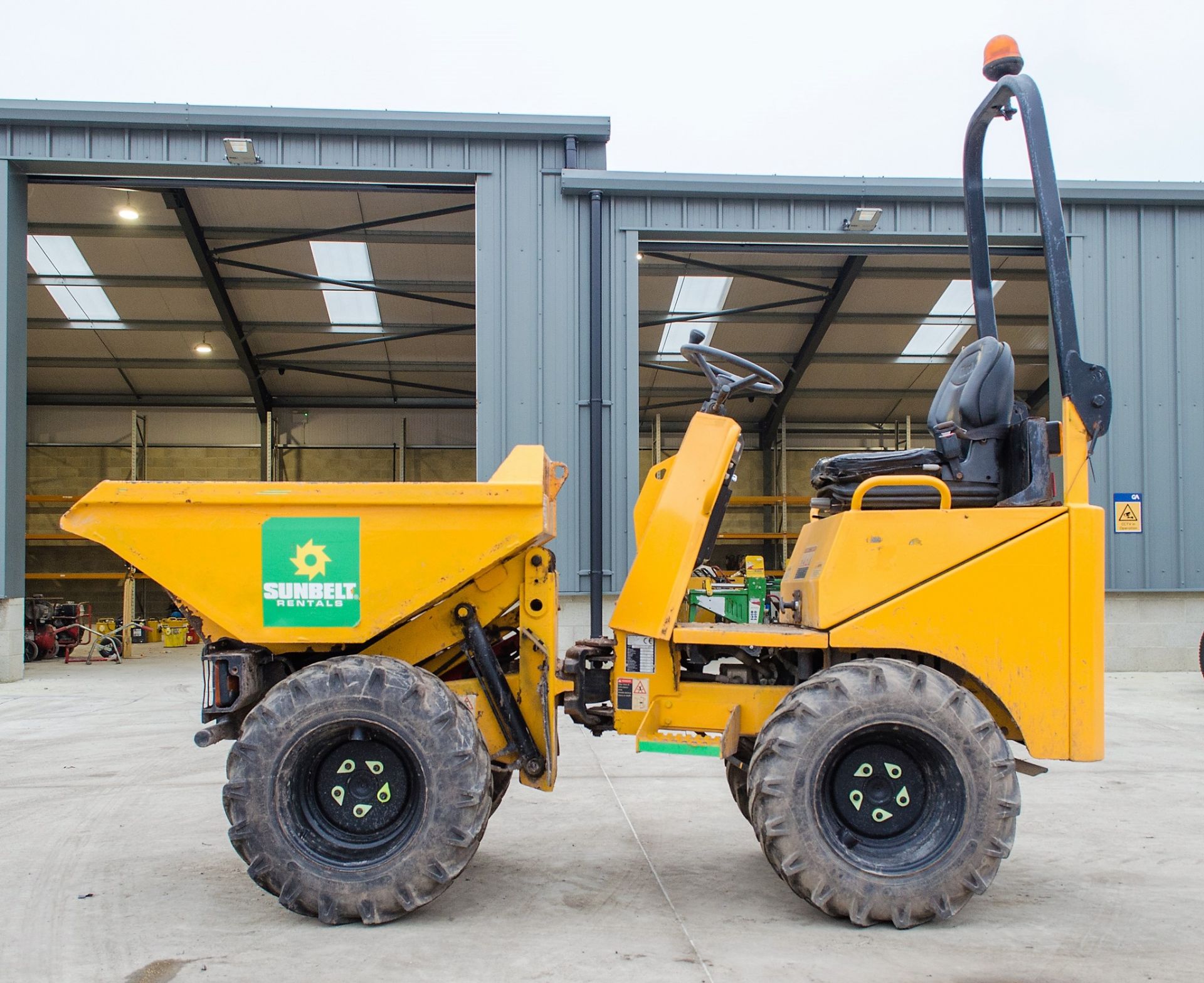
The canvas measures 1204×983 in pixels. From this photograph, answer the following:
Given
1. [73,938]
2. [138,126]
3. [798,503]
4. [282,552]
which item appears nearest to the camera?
[73,938]

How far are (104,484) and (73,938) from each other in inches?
68.7

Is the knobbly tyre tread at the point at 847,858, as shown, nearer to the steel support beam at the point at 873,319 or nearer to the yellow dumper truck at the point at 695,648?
the yellow dumper truck at the point at 695,648

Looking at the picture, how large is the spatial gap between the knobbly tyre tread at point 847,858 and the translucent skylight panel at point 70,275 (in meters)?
16.2

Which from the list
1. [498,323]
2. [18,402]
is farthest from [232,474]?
[498,323]

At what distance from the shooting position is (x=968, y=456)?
4.43m

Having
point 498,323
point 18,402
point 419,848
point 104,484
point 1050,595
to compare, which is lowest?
point 419,848

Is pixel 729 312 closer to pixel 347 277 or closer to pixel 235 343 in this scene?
pixel 347 277

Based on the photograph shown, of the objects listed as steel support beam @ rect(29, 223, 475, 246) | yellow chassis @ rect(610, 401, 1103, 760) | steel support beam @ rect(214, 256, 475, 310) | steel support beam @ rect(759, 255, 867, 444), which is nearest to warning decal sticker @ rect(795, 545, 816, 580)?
yellow chassis @ rect(610, 401, 1103, 760)

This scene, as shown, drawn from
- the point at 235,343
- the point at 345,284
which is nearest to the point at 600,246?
the point at 345,284

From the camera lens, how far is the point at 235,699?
4.17 metres

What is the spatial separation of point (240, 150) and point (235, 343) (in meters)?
8.37

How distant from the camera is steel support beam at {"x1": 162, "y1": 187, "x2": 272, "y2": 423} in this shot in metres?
15.2

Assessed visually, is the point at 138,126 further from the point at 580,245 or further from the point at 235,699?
the point at 235,699

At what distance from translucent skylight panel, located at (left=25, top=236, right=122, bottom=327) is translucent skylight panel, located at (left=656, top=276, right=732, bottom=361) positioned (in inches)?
404
